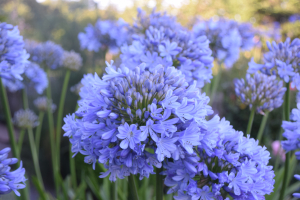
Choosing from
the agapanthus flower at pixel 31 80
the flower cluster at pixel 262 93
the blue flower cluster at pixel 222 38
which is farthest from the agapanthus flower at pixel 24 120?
the flower cluster at pixel 262 93

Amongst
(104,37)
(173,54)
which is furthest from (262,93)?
(104,37)

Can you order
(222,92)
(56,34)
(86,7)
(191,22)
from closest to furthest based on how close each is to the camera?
(191,22), (56,34), (222,92), (86,7)

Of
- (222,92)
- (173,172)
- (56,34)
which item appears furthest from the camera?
(222,92)

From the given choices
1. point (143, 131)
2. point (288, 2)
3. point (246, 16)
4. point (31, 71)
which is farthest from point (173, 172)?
point (288, 2)

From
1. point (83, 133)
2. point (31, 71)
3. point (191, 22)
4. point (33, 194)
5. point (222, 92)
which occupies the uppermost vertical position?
point (191, 22)

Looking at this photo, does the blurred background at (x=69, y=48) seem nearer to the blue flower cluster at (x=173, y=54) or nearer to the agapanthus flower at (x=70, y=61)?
the agapanthus flower at (x=70, y=61)

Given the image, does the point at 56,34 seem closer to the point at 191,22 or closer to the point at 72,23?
the point at 72,23

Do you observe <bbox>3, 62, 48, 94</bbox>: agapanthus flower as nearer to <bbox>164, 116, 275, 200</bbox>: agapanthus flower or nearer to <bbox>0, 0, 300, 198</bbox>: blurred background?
<bbox>0, 0, 300, 198</bbox>: blurred background
